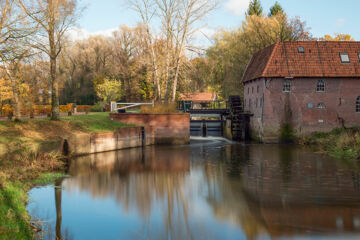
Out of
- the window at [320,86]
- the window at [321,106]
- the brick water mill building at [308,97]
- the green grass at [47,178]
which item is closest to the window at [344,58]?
the brick water mill building at [308,97]

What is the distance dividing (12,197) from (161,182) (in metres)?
6.77

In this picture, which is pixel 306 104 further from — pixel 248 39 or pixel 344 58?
pixel 248 39

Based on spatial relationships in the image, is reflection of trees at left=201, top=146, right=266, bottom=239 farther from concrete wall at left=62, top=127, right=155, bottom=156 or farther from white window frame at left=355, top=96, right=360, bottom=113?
white window frame at left=355, top=96, right=360, bottom=113

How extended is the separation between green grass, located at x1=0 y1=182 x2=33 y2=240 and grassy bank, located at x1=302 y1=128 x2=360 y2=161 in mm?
17583

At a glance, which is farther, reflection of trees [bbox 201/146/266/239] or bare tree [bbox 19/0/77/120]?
bare tree [bbox 19/0/77/120]

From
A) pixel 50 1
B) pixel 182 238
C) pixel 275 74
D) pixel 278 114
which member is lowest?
pixel 182 238

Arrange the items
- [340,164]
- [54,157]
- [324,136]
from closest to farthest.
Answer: [54,157], [340,164], [324,136]

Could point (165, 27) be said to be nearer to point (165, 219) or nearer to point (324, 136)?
point (324, 136)

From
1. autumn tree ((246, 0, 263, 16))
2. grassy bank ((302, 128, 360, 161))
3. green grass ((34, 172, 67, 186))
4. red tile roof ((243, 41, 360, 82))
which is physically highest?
autumn tree ((246, 0, 263, 16))

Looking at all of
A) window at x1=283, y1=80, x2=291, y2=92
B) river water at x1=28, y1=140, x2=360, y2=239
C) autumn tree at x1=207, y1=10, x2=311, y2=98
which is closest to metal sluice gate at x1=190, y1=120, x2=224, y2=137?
autumn tree at x1=207, y1=10, x2=311, y2=98

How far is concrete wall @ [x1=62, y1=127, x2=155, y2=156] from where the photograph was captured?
20.3m

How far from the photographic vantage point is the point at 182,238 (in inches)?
355

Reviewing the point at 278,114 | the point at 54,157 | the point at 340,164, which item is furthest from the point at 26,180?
the point at 278,114

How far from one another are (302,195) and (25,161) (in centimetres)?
1111
